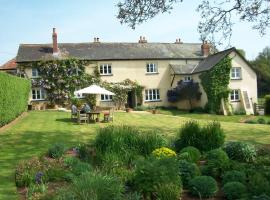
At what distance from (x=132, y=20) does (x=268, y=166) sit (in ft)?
31.7

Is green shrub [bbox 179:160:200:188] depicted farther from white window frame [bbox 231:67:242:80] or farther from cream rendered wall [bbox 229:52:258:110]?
white window frame [bbox 231:67:242:80]

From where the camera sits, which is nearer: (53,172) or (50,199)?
(50,199)

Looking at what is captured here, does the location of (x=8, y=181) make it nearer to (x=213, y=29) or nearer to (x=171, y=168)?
(x=171, y=168)

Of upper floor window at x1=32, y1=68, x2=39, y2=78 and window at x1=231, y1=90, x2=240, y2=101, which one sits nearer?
upper floor window at x1=32, y1=68, x2=39, y2=78

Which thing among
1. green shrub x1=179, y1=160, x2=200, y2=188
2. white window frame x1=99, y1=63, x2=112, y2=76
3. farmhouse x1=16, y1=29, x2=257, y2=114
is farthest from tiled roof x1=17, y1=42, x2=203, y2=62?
green shrub x1=179, y1=160, x2=200, y2=188

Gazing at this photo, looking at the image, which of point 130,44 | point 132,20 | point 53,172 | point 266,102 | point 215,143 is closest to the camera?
point 53,172

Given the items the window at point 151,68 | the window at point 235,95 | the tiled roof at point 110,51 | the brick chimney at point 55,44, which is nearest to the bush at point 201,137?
the window at point 235,95

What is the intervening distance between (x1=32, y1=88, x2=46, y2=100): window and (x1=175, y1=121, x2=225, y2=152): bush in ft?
102

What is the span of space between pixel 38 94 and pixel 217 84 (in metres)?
18.8

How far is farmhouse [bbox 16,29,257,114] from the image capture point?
40906 millimetres

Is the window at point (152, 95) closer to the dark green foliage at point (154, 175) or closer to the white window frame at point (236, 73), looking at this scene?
the white window frame at point (236, 73)

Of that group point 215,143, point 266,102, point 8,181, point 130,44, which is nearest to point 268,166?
point 215,143

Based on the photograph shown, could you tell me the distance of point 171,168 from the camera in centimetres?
771

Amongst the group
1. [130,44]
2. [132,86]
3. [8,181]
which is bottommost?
[8,181]
